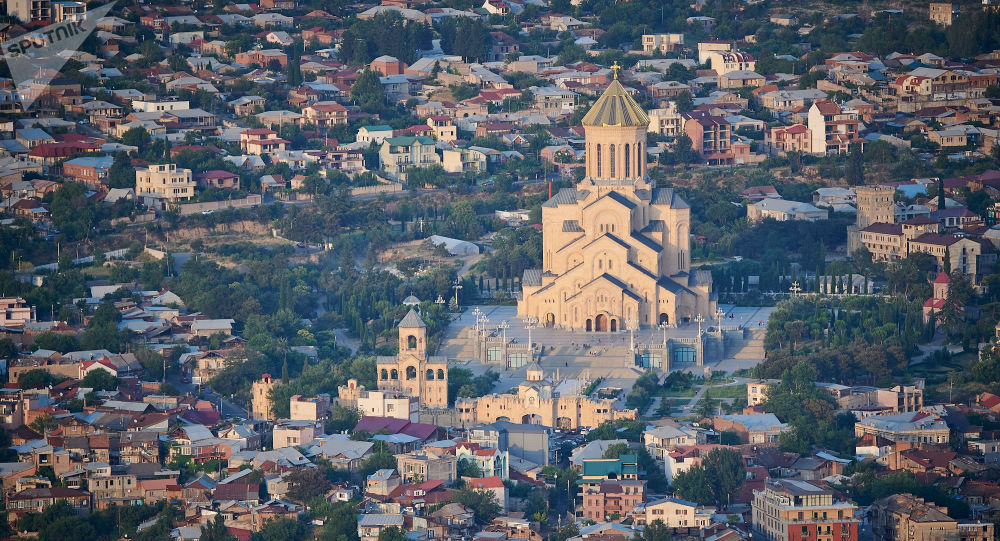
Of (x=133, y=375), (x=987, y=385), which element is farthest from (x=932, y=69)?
(x=133, y=375)

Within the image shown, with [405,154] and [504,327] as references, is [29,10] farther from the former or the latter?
[504,327]

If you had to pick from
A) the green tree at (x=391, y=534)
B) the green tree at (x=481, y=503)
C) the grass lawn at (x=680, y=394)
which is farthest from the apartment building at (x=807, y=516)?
the grass lawn at (x=680, y=394)

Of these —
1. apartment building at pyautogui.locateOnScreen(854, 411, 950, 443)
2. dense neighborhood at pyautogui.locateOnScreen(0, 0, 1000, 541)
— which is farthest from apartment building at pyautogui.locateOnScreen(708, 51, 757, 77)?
apartment building at pyautogui.locateOnScreen(854, 411, 950, 443)

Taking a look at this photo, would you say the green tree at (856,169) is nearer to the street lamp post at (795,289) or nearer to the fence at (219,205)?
the street lamp post at (795,289)

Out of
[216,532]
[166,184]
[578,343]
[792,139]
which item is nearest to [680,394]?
[578,343]

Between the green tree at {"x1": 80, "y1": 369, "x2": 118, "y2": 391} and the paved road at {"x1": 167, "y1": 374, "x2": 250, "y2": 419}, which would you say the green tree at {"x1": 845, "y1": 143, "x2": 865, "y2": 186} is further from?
the green tree at {"x1": 80, "y1": 369, "x2": 118, "y2": 391}
